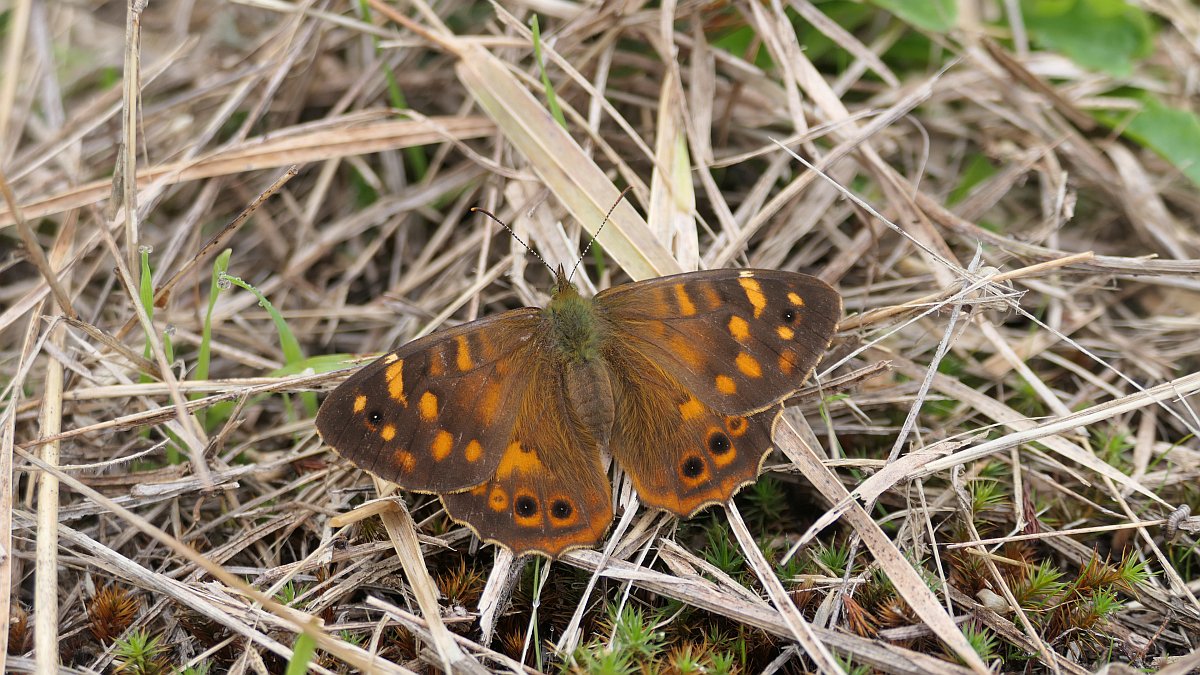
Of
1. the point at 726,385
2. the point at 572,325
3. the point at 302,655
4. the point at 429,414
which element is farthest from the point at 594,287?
the point at 302,655

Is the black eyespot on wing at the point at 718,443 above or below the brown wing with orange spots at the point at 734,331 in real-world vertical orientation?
below

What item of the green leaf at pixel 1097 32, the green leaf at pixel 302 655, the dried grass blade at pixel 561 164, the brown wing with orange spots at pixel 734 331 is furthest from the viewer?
the green leaf at pixel 1097 32

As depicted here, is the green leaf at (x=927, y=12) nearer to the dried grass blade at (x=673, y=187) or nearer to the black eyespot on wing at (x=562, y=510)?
the dried grass blade at (x=673, y=187)

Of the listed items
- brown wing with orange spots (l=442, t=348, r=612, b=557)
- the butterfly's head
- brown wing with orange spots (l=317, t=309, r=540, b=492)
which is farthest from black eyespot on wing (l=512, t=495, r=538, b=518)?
the butterfly's head

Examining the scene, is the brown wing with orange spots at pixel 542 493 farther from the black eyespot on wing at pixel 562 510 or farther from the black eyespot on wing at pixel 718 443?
the black eyespot on wing at pixel 718 443

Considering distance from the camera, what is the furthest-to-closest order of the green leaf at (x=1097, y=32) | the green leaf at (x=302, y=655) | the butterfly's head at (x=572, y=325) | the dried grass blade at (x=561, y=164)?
the green leaf at (x=1097, y=32)
the dried grass blade at (x=561, y=164)
the butterfly's head at (x=572, y=325)
the green leaf at (x=302, y=655)

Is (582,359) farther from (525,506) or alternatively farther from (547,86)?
(547,86)

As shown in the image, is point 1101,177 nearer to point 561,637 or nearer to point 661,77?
point 661,77

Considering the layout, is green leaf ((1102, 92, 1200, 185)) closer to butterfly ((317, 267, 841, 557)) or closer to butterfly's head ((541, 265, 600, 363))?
butterfly ((317, 267, 841, 557))

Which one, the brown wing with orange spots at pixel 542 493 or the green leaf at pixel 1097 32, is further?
the green leaf at pixel 1097 32

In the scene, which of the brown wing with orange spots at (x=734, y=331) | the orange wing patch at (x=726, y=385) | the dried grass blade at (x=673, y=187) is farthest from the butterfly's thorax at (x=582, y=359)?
the dried grass blade at (x=673, y=187)
